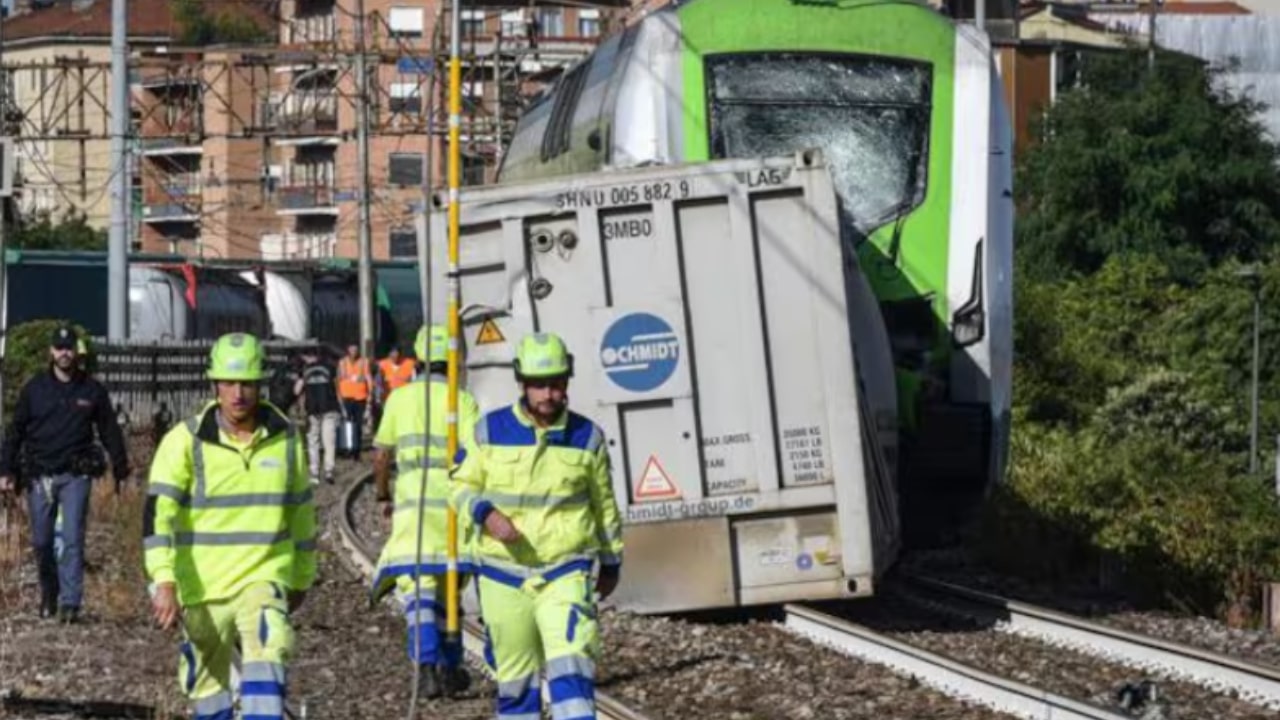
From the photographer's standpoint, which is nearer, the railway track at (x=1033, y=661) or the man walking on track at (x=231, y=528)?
the man walking on track at (x=231, y=528)

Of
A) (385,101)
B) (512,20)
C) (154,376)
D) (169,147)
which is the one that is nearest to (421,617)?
(154,376)

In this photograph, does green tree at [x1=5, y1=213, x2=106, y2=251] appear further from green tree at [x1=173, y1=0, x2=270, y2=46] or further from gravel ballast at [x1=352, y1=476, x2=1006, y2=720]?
gravel ballast at [x1=352, y1=476, x2=1006, y2=720]

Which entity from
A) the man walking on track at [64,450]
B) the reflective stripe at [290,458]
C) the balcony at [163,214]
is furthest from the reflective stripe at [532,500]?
the balcony at [163,214]

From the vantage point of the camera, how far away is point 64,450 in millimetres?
17625

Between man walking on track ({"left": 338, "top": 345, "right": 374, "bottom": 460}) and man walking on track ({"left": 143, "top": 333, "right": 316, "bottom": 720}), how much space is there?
1053 inches

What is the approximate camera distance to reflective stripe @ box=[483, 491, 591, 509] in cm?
1085

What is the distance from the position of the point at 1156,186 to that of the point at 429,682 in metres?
52.5

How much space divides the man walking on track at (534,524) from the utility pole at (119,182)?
2851 cm

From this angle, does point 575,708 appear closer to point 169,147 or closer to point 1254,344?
point 1254,344

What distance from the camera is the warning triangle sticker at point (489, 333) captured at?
57.0ft

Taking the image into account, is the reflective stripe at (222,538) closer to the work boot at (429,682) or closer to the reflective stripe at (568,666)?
the reflective stripe at (568,666)

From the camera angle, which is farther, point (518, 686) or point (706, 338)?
point (706, 338)

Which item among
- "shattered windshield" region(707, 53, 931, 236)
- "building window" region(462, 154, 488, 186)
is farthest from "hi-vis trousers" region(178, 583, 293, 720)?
"building window" region(462, 154, 488, 186)

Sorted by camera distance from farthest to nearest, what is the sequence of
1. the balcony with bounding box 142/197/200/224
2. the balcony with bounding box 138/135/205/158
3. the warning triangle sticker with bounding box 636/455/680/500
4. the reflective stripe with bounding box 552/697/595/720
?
the balcony with bounding box 142/197/200/224 → the balcony with bounding box 138/135/205/158 → the warning triangle sticker with bounding box 636/455/680/500 → the reflective stripe with bounding box 552/697/595/720
